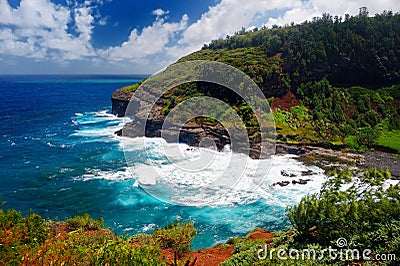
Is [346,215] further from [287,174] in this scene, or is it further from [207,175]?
[207,175]

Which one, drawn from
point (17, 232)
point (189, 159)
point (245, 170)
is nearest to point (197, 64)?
point (189, 159)

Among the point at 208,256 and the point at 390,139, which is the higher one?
the point at 390,139

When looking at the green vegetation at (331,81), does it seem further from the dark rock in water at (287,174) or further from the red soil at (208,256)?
the red soil at (208,256)

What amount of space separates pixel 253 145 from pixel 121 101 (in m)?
37.0

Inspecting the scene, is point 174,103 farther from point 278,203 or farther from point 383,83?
point 383,83

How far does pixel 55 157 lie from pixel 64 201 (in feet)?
45.0

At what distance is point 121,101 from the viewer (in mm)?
66312

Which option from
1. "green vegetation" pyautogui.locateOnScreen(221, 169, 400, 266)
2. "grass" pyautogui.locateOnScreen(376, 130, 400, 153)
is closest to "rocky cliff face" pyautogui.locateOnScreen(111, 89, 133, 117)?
"grass" pyautogui.locateOnScreen(376, 130, 400, 153)

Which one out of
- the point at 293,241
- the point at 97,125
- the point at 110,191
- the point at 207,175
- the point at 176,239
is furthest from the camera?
the point at 97,125

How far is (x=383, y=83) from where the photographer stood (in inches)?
2296

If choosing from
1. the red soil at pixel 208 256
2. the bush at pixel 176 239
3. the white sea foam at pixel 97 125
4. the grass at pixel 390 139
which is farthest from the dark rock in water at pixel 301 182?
the white sea foam at pixel 97 125

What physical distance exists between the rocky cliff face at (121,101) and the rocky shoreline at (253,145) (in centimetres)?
1152

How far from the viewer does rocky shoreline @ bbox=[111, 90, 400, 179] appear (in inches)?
1479

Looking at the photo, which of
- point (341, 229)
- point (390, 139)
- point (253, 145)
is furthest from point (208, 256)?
point (390, 139)
